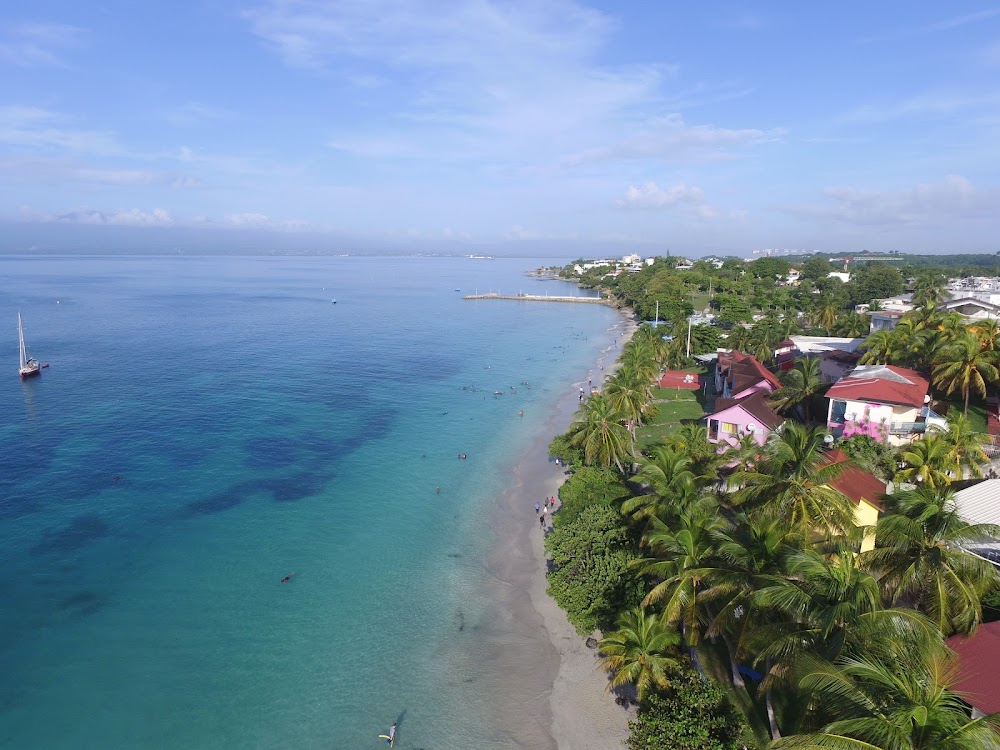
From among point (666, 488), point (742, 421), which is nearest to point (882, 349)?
point (742, 421)

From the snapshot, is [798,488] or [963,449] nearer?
[798,488]

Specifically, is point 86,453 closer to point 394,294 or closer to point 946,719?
point 946,719

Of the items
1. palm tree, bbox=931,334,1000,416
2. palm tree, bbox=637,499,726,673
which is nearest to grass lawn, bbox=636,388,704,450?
palm tree, bbox=931,334,1000,416

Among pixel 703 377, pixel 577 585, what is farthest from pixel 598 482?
pixel 703 377

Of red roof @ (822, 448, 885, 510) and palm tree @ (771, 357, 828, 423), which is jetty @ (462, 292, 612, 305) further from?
red roof @ (822, 448, 885, 510)

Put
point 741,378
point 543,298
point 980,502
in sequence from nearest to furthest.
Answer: point 980,502
point 741,378
point 543,298

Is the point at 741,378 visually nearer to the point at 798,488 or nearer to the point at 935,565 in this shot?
the point at 798,488

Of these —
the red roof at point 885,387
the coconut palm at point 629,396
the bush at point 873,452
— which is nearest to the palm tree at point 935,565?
the bush at point 873,452
